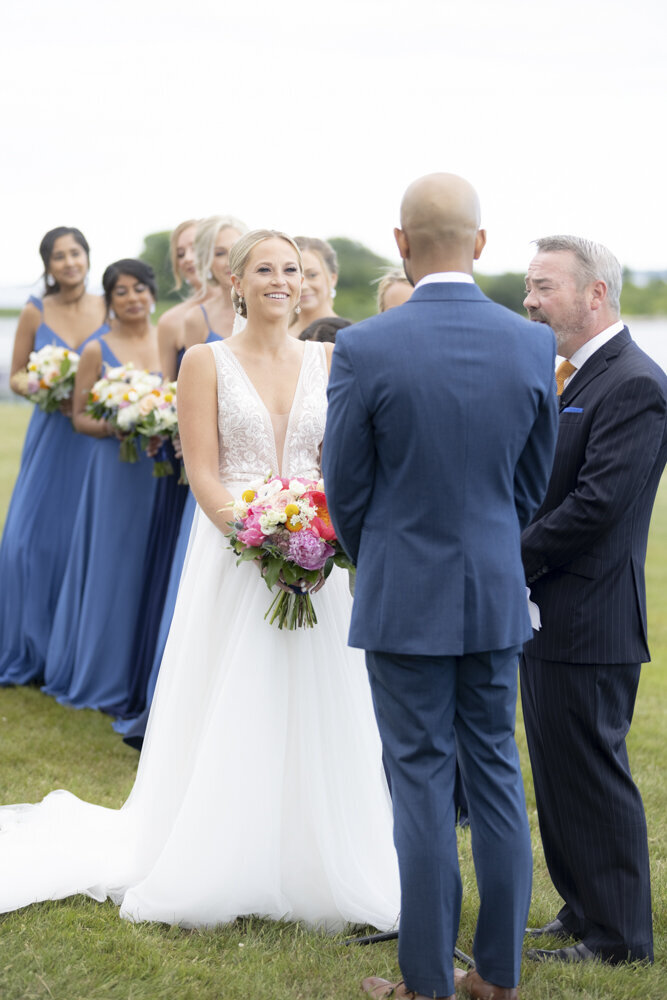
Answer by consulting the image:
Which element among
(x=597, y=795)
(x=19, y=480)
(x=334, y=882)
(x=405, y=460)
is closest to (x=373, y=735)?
(x=334, y=882)

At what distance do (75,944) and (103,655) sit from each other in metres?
3.67

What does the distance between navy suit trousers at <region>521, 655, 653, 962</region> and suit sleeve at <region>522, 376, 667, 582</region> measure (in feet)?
1.57

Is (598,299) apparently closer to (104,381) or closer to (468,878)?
(468,878)

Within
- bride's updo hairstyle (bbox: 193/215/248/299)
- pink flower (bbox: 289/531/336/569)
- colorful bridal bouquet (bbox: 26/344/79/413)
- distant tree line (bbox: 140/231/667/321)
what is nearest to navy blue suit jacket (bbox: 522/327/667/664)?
pink flower (bbox: 289/531/336/569)

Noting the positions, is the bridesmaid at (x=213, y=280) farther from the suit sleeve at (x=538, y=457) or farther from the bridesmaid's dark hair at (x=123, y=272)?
the suit sleeve at (x=538, y=457)

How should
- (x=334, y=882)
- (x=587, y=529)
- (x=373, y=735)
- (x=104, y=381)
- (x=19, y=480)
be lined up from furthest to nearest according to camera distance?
(x=19, y=480)
(x=104, y=381)
(x=373, y=735)
(x=334, y=882)
(x=587, y=529)

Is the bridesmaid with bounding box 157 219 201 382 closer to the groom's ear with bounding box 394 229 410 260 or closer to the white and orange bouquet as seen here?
the white and orange bouquet

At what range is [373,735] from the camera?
4.32 meters

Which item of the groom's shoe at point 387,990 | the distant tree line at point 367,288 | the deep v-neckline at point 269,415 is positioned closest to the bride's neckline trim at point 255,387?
the deep v-neckline at point 269,415

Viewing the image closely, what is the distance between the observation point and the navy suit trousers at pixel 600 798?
3.74m

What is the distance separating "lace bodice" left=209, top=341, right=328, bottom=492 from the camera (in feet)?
14.5

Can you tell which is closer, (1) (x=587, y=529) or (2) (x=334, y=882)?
(1) (x=587, y=529)

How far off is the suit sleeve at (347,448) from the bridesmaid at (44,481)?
4.80 m

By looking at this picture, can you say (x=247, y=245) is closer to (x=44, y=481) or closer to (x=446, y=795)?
(x=446, y=795)
